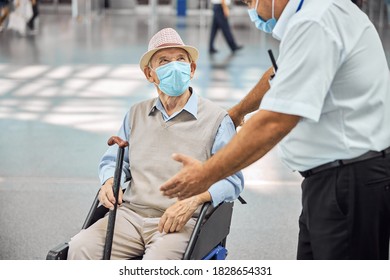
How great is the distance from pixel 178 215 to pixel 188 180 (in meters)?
0.81

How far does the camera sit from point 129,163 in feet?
10.7

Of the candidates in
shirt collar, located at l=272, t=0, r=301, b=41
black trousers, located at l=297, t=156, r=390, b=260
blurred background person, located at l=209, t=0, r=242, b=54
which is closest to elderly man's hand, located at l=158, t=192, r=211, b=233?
black trousers, located at l=297, t=156, r=390, b=260

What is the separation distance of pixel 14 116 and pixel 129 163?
Answer: 4.60m

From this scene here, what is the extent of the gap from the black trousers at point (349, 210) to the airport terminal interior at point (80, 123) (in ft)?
5.85

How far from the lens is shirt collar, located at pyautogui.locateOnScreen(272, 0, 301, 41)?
7.50 feet

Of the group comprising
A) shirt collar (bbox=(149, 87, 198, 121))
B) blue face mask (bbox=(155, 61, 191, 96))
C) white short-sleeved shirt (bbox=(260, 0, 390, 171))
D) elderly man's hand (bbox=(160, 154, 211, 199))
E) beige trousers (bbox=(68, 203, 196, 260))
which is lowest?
beige trousers (bbox=(68, 203, 196, 260))

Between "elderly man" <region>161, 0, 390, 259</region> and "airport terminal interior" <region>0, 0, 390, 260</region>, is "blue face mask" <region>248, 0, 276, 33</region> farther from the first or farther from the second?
"airport terminal interior" <region>0, 0, 390, 260</region>

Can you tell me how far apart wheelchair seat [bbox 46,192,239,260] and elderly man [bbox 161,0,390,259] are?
0.44 m

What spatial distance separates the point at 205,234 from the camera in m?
2.99

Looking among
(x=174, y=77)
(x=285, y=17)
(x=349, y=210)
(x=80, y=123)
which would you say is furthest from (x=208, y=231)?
(x=80, y=123)

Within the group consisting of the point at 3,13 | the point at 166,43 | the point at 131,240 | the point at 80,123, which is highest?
the point at 166,43

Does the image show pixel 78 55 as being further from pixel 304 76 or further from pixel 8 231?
pixel 304 76

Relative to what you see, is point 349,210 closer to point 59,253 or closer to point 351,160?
point 351,160
